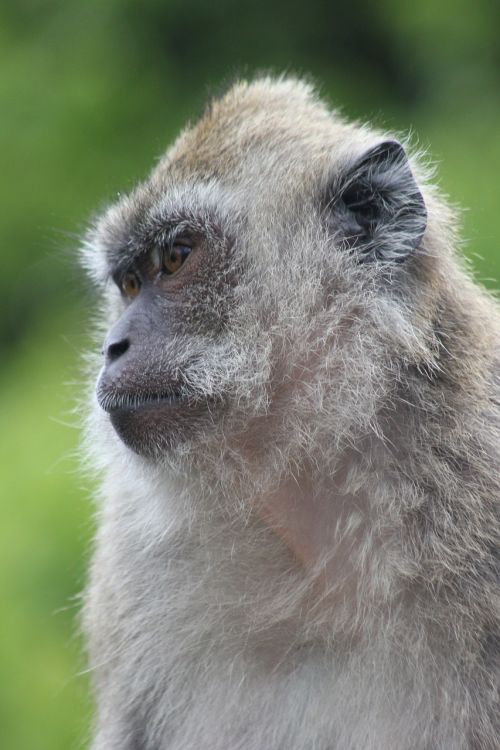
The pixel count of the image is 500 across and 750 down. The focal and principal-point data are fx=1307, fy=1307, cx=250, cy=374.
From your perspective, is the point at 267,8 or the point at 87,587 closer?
the point at 87,587

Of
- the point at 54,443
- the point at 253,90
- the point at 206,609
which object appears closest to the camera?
the point at 206,609

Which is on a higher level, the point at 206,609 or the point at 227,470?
the point at 227,470

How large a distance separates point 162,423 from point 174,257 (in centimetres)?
59

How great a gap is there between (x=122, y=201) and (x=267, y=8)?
18.9 feet

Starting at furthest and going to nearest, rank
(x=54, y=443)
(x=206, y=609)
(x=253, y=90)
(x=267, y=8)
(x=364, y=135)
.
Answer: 1. (x=267, y=8)
2. (x=54, y=443)
3. (x=253, y=90)
4. (x=364, y=135)
5. (x=206, y=609)

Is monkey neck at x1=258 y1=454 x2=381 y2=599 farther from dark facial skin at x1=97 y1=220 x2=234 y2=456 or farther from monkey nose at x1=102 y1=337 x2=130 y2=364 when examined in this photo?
monkey nose at x1=102 y1=337 x2=130 y2=364

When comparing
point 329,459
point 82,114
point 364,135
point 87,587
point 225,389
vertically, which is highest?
point 82,114

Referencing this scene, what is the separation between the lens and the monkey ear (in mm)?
4191

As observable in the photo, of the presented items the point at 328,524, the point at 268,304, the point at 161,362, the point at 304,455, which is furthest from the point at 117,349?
the point at 328,524

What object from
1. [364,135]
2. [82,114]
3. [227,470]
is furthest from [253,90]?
[82,114]

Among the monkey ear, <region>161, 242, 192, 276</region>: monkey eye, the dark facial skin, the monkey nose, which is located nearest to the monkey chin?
the dark facial skin

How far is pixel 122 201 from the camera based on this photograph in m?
4.81

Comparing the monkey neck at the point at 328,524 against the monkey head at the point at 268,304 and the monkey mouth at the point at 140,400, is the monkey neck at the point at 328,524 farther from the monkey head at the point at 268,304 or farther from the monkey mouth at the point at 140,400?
the monkey mouth at the point at 140,400

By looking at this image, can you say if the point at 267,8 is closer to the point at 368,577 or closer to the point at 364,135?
the point at 364,135
